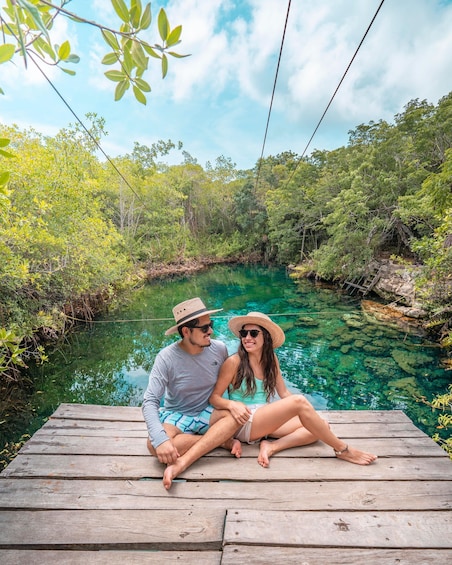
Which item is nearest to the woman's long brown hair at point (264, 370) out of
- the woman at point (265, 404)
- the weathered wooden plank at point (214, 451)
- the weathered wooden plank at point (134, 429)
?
the woman at point (265, 404)

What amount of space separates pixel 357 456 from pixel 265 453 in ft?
1.93

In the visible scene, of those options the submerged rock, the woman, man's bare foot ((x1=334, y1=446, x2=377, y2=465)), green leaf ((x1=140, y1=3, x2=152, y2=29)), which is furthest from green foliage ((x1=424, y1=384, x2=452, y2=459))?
green leaf ((x1=140, y1=3, x2=152, y2=29))

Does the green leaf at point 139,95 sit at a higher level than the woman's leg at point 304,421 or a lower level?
higher

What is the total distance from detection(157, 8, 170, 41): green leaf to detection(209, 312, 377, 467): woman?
5.20ft

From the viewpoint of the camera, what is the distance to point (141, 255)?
18.3m

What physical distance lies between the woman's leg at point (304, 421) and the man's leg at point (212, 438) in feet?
0.63

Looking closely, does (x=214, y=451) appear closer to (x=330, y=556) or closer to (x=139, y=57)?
(x=330, y=556)

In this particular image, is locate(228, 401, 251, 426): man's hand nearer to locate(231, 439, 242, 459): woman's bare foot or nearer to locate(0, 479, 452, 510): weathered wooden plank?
locate(231, 439, 242, 459): woman's bare foot

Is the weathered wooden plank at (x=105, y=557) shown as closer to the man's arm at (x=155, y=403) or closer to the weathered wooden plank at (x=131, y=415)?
the man's arm at (x=155, y=403)

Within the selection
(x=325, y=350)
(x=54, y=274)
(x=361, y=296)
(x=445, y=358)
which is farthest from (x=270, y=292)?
(x=54, y=274)

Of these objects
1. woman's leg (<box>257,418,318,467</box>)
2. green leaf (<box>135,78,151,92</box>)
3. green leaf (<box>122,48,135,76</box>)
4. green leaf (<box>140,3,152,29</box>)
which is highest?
green leaf (<box>140,3,152,29</box>)

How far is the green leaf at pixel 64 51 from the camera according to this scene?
2.81ft

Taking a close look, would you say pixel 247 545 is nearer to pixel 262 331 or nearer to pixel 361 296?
pixel 262 331

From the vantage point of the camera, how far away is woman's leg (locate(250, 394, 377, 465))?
1890mm
